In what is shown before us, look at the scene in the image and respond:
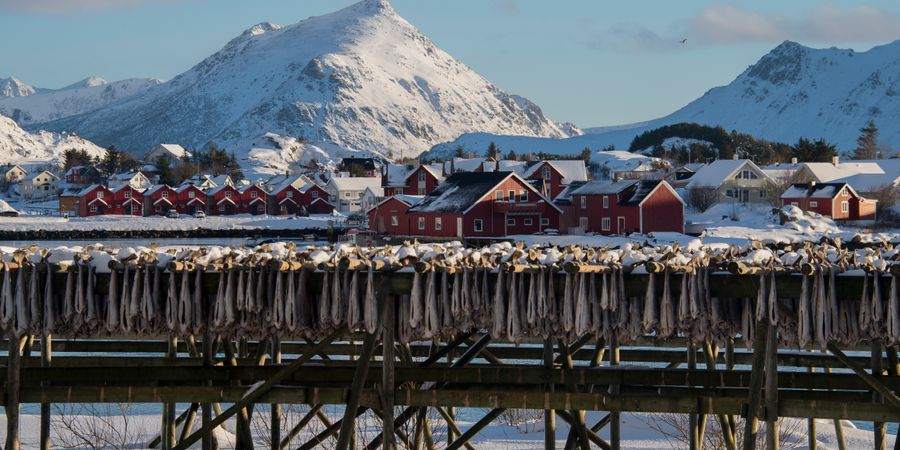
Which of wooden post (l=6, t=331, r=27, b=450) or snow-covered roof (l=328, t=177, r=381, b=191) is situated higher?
snow-covered roof (l=328, t=177, r=381, b=191)

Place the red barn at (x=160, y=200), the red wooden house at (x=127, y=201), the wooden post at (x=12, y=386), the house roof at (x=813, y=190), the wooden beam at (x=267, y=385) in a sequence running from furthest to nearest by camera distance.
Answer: the red barn at (x=160, y=200) < the red wooden house at (x=127, y=201) < the house roof at (x=813, y=190) < the wooden post at (x=12, y=386) < the wooden beam at (x=267, y=385)

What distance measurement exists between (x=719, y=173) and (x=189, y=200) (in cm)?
5304

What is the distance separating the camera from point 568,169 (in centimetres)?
10269

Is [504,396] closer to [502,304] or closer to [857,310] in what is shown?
[502,304]

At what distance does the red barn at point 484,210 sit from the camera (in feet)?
245

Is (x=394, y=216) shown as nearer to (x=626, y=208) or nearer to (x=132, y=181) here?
(x=626, y=208)

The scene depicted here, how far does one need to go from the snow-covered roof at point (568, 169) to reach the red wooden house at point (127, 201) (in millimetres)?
42255

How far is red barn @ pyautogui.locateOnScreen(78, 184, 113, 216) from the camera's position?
117 m

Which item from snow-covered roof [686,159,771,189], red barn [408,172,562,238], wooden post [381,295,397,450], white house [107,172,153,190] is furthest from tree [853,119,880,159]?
wooden post [381,295,397,450]

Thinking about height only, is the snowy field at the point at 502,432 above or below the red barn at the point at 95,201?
below

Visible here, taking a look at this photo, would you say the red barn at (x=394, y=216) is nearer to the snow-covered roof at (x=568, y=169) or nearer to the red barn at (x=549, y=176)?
the red barn at (x=549, y=176)

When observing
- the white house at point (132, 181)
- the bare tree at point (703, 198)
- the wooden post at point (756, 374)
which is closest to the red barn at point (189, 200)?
the white house at point (132, 181)

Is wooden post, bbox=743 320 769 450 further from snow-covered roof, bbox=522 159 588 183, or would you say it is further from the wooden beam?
snow-covered roof, bbox=522 159 588 183

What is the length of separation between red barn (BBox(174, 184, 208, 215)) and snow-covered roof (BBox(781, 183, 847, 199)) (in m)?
58.2
